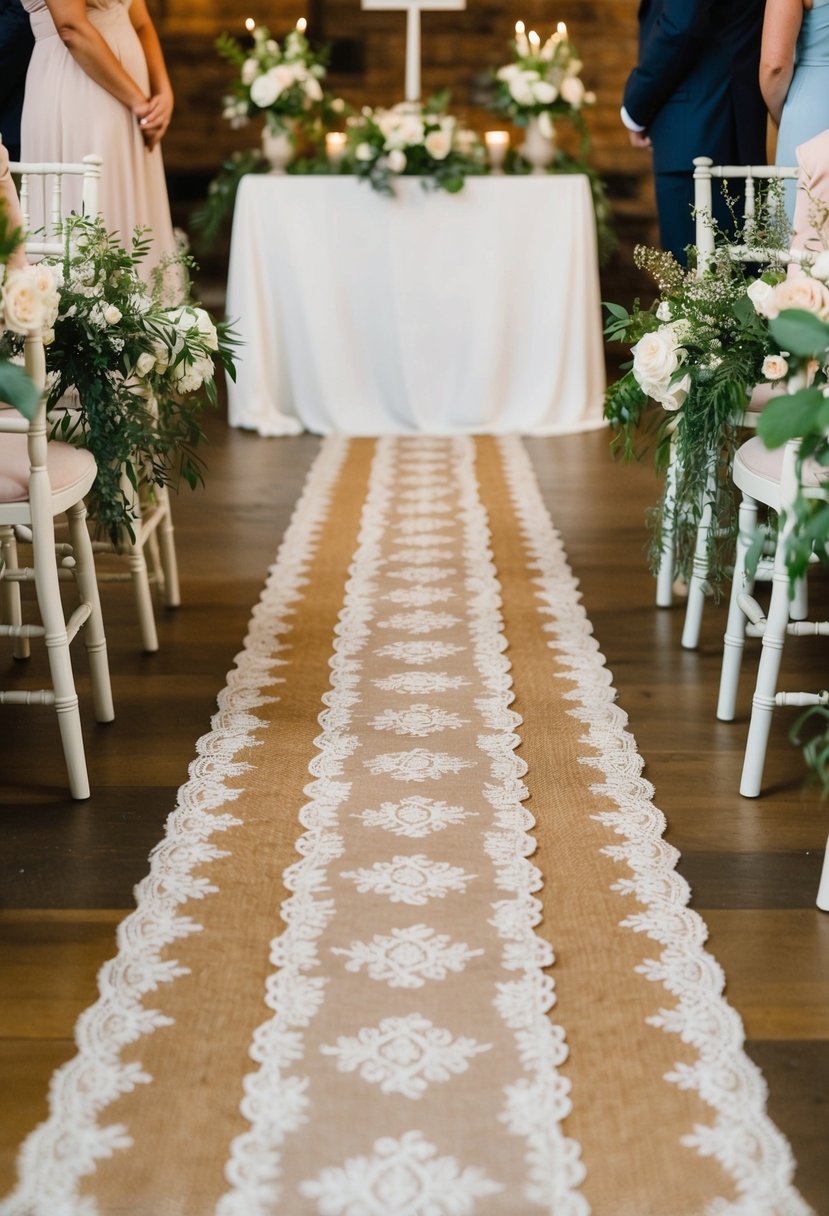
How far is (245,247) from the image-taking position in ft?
18.3

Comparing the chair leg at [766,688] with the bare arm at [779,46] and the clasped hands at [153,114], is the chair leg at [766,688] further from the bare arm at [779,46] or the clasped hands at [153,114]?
the clasped hands at [153,114]

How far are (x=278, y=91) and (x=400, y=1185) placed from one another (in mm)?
4900

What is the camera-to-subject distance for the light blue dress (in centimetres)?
385

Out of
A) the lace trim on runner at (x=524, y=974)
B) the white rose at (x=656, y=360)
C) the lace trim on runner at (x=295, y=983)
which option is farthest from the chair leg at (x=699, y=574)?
the lace trim on runner at (x=295, y=983)

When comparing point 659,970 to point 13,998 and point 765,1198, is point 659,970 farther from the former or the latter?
point 13,998

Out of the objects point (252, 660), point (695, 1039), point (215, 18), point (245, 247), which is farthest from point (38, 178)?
point (215, 18)

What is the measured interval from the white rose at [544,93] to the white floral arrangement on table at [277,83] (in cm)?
84

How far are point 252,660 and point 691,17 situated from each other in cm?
229

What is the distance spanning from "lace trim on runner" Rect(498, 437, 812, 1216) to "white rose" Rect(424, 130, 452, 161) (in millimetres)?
2681

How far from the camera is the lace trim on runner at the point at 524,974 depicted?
1.56 m

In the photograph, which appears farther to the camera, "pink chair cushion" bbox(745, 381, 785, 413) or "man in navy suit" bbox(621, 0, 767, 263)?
"man in navy suit" bbox(621, 0, 767, 263)

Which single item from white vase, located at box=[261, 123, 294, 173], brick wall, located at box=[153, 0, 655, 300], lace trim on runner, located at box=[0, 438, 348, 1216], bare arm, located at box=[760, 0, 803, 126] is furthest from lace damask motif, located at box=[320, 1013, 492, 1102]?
brick wall, located at box=[153, 0, 655, 300]

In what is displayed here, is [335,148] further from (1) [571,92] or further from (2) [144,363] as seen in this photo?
(2) [144,363]

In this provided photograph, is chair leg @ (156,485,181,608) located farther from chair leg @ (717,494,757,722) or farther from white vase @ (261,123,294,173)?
→ white vase @ (261,123,294,173)
